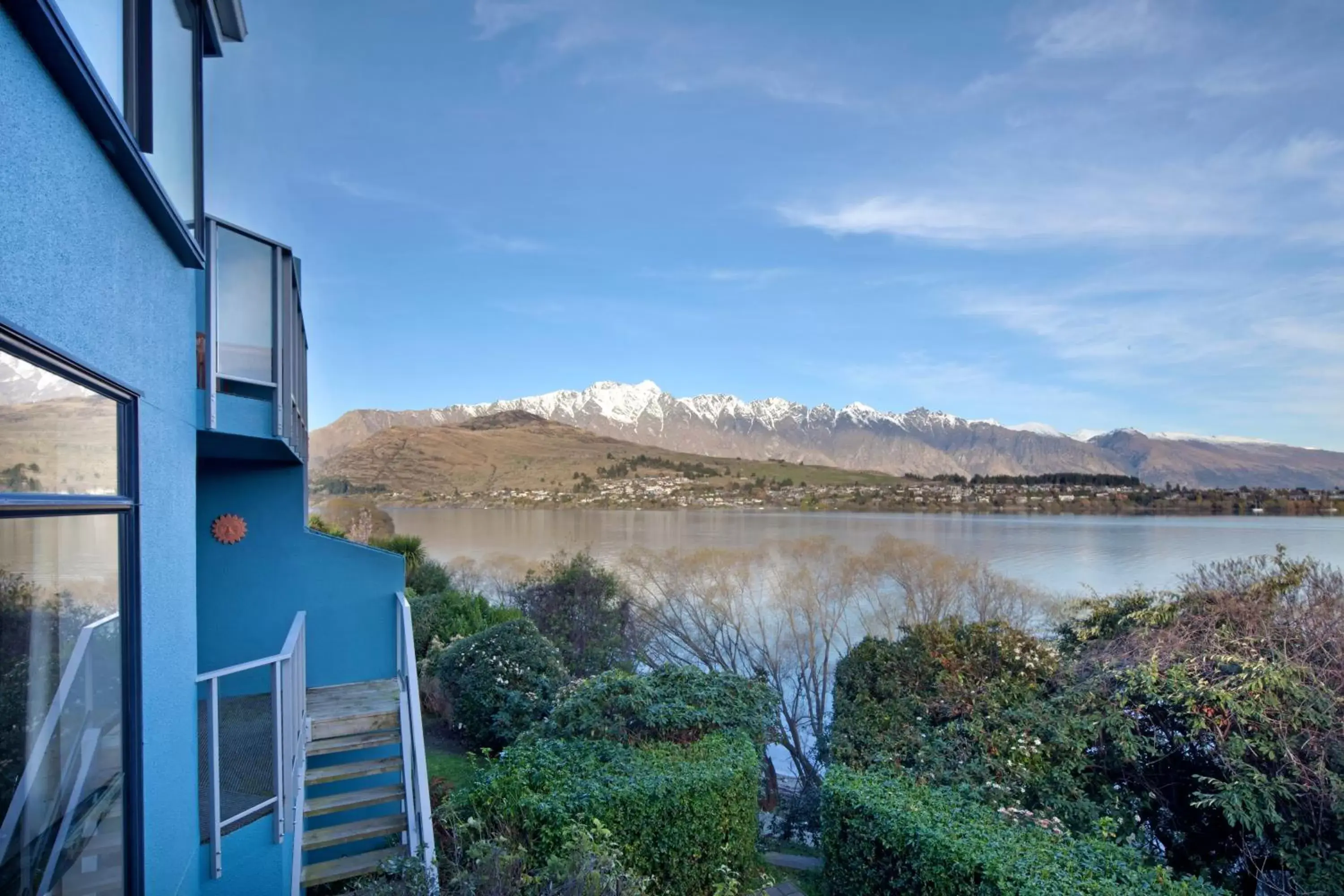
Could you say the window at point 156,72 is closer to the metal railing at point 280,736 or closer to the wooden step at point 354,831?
the metal railing at point 280,736

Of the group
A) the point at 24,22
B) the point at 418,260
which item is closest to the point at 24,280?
the point at 24,22

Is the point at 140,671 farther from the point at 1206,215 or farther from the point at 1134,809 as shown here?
the point at 1206,215

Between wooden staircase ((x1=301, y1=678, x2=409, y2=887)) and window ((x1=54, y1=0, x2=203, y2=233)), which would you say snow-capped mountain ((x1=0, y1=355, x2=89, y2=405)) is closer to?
window ((x1=54, y1=0, x2=203, y2=233))

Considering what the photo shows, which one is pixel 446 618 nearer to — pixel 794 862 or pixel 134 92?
pixel 794 862

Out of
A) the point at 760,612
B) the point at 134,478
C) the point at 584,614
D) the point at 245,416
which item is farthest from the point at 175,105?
the point at 760,612

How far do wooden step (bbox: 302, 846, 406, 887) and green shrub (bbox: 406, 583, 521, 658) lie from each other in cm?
692

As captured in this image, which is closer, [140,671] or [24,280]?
[24,280]

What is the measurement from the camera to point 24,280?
173 centimetres

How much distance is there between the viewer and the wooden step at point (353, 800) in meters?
5.61

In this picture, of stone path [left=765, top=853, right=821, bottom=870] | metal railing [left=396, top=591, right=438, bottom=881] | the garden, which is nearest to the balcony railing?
metal railing [left=396, top=591, right=438, bottom=881]

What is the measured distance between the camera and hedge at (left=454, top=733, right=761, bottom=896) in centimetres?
520

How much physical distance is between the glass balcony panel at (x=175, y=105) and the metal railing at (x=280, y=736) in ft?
8.18

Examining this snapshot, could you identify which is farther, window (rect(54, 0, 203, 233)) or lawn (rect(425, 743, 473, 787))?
lawn (rect(425, 743, 473, 787))

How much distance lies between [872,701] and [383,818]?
4.81m
